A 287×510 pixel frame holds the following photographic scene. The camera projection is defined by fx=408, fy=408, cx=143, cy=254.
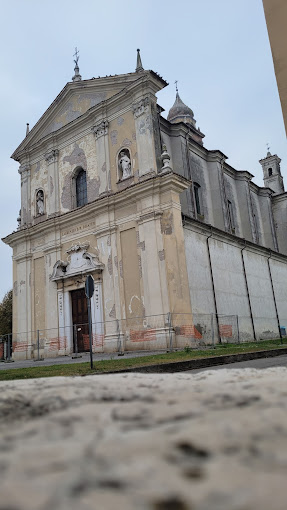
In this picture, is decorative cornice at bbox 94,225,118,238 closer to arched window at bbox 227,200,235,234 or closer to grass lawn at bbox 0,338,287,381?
arched window at bbox 227,200,235,234

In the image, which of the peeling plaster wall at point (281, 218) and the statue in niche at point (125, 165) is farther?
the peeling plaster wall at point (281, 218)

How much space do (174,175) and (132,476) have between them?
16.7 m

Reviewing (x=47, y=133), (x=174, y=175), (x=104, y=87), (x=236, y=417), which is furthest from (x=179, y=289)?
(x=236, y=417)

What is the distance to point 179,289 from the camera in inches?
634

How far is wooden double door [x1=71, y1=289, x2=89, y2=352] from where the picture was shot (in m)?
18.8

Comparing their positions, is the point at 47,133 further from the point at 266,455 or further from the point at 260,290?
the point at 266,455

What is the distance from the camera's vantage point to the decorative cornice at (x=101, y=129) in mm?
20453

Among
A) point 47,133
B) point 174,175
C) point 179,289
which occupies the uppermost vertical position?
point 47,133

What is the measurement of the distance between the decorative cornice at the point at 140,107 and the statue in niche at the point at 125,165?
5.84ft

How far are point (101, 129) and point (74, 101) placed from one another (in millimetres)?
3126

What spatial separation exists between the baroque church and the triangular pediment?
0.07 m

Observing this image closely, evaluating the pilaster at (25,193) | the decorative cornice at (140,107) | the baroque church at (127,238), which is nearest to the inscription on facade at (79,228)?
the baroque church at (127,238)

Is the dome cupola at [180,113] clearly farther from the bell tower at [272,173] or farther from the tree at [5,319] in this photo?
the tree at [5,319]

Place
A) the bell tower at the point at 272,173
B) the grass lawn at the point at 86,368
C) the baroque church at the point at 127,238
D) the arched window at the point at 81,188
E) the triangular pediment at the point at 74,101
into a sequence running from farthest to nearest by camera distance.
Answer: the bell tower at the point at 272,173 < the arched window at the point at 81,188 < the triangular pediment at the point at 74,101 < the baroque church at the point at 127,238 < the grass lawn at the point at 86,368
